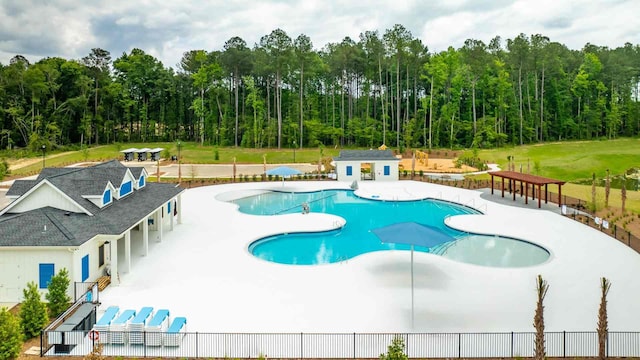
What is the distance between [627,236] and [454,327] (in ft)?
43.7

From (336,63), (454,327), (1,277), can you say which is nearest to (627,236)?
(454,327)

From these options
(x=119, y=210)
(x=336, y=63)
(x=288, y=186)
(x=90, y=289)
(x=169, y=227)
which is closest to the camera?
(x=90, y=289)

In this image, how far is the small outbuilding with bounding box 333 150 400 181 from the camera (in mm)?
41031

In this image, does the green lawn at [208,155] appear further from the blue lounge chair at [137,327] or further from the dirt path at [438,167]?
the blue lounge chair at [137,327]

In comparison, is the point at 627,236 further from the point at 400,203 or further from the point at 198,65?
the point at 198,65

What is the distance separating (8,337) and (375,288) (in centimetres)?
983

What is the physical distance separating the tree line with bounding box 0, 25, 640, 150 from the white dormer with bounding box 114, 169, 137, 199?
40.9 metres

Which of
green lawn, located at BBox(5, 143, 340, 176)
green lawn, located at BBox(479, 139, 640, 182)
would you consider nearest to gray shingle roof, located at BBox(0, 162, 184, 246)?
green lawn, located at BBox(479, 139, 640, 182)

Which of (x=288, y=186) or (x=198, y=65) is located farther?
(x=198, y=65)

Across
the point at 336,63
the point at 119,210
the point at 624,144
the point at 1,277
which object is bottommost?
the point at 1,277

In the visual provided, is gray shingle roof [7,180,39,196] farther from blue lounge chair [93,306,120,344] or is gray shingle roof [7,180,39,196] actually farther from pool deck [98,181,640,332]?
blue lounge chair [93,306,120,344]

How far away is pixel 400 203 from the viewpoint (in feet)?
104

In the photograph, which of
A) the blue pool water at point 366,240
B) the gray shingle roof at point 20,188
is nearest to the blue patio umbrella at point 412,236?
the blue pool water at point 366,240

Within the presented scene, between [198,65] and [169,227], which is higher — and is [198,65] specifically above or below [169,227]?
above
